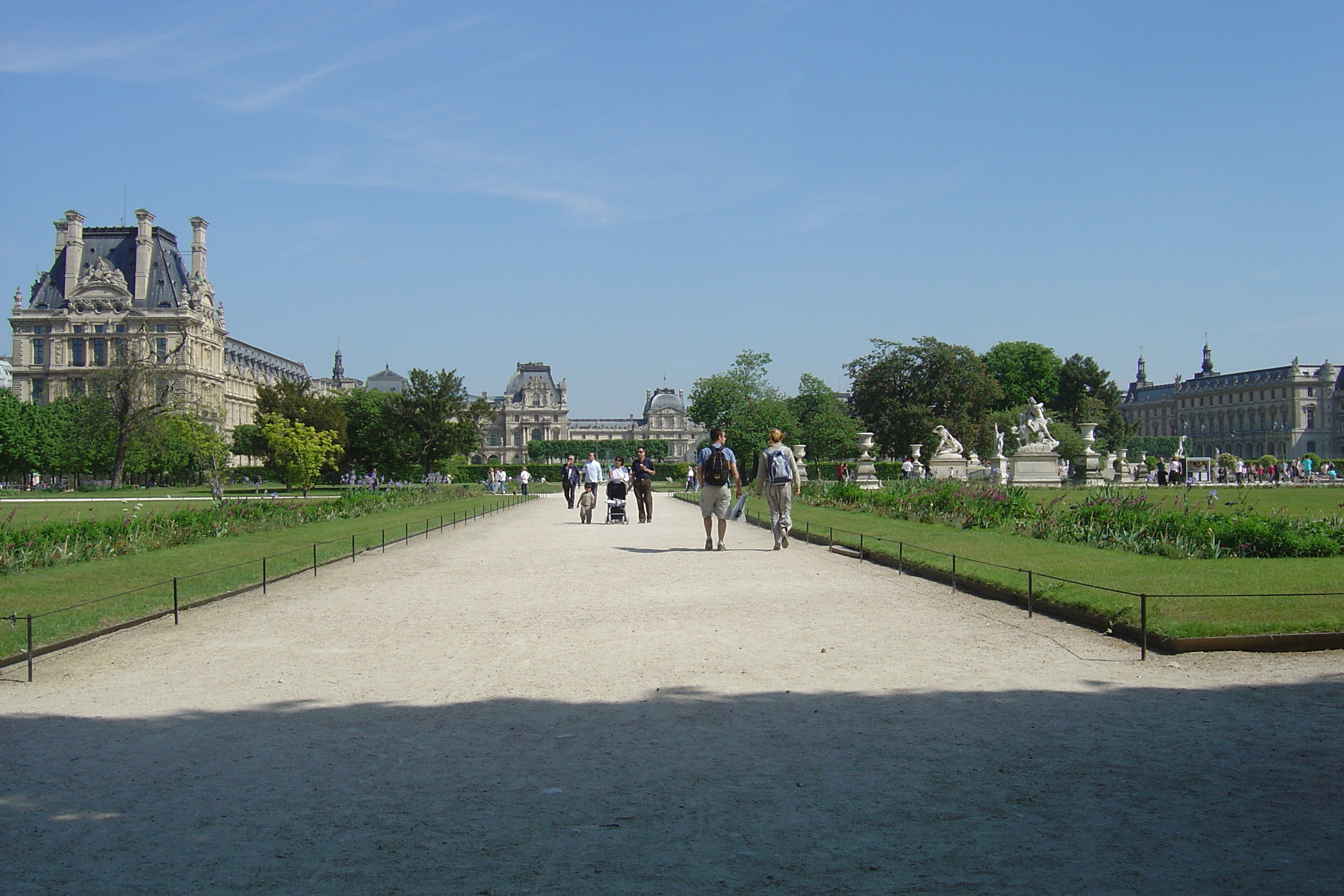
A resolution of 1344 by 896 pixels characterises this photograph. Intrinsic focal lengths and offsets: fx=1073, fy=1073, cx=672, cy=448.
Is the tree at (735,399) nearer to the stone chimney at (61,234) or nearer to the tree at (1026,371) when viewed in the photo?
the tree at (1026,371)

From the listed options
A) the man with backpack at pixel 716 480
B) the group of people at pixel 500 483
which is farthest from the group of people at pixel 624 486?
the group of people at pixel 500 483

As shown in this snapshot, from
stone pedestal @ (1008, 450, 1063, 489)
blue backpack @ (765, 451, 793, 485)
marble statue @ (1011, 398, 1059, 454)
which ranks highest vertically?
marble statue @ (1011, 398, 1059, 454)

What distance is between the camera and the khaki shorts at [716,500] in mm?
15734

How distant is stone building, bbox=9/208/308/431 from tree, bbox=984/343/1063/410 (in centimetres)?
6532

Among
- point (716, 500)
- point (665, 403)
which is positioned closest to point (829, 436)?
point (716, 500)

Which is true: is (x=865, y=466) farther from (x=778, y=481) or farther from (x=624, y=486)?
(x=778, y=481)

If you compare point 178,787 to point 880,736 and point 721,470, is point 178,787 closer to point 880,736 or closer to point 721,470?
point 880,736

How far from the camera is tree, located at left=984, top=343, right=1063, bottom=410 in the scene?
8687cm

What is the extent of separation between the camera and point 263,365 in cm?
12081

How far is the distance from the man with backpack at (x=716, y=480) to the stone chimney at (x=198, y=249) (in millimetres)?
93218

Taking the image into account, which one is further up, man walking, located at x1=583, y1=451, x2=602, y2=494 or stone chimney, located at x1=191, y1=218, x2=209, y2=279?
stone chimney, located at x1=191, y1=218, x2=209, y2=279

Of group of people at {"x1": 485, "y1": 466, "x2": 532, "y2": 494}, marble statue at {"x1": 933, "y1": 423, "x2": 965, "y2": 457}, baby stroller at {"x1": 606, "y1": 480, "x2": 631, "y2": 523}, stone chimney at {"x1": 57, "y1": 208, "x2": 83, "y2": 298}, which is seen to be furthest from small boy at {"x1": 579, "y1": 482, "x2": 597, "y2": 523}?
stone chimney at {"x1": 57, "y1": 208, "x2": 83, "y2": 298}

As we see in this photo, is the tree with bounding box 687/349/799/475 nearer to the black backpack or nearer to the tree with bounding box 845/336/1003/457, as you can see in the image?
the tree with bounding box 845/336/1003/457

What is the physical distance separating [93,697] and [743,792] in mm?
4278
